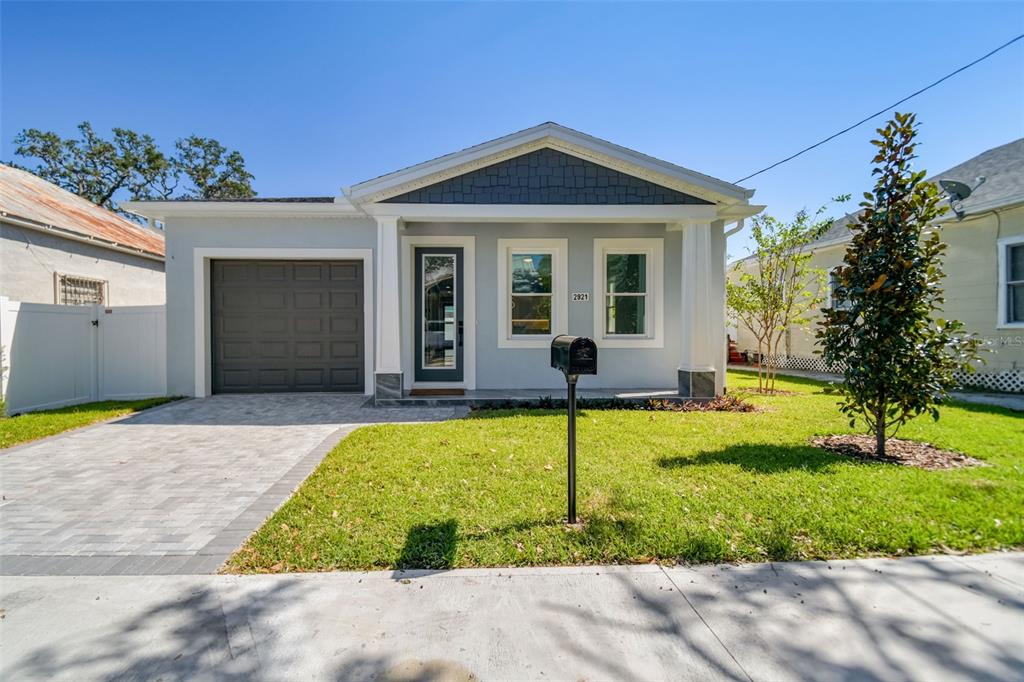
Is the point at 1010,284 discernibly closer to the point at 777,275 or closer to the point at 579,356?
the point at 777,275

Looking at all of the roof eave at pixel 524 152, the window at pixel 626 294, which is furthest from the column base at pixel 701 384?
the roof eave at pixel 524 152

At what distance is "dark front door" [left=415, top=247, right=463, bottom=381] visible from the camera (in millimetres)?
8742

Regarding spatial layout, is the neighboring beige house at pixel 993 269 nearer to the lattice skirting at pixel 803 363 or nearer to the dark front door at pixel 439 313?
the lattice skirting at pixel 803 363

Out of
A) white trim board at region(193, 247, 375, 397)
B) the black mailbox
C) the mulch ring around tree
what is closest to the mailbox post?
the black mailbox

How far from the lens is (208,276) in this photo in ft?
28.6

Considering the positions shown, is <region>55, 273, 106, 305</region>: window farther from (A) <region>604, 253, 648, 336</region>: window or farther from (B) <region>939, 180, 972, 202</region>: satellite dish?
(B) <region>939, 180, 972, 202</region>: satellite dish

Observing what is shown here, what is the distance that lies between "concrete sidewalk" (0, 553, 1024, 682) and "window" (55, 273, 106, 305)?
10.0 metres

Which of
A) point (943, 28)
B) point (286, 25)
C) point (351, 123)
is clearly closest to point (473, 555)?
point (286, 25)

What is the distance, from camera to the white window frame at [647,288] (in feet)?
28.5

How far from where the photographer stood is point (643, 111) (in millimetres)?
10859

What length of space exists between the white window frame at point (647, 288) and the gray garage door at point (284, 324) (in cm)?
458

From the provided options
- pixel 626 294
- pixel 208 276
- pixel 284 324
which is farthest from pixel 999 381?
pixel 208 276

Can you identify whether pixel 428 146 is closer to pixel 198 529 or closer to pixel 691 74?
pixel 691 74

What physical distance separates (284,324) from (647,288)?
23.0 feet
